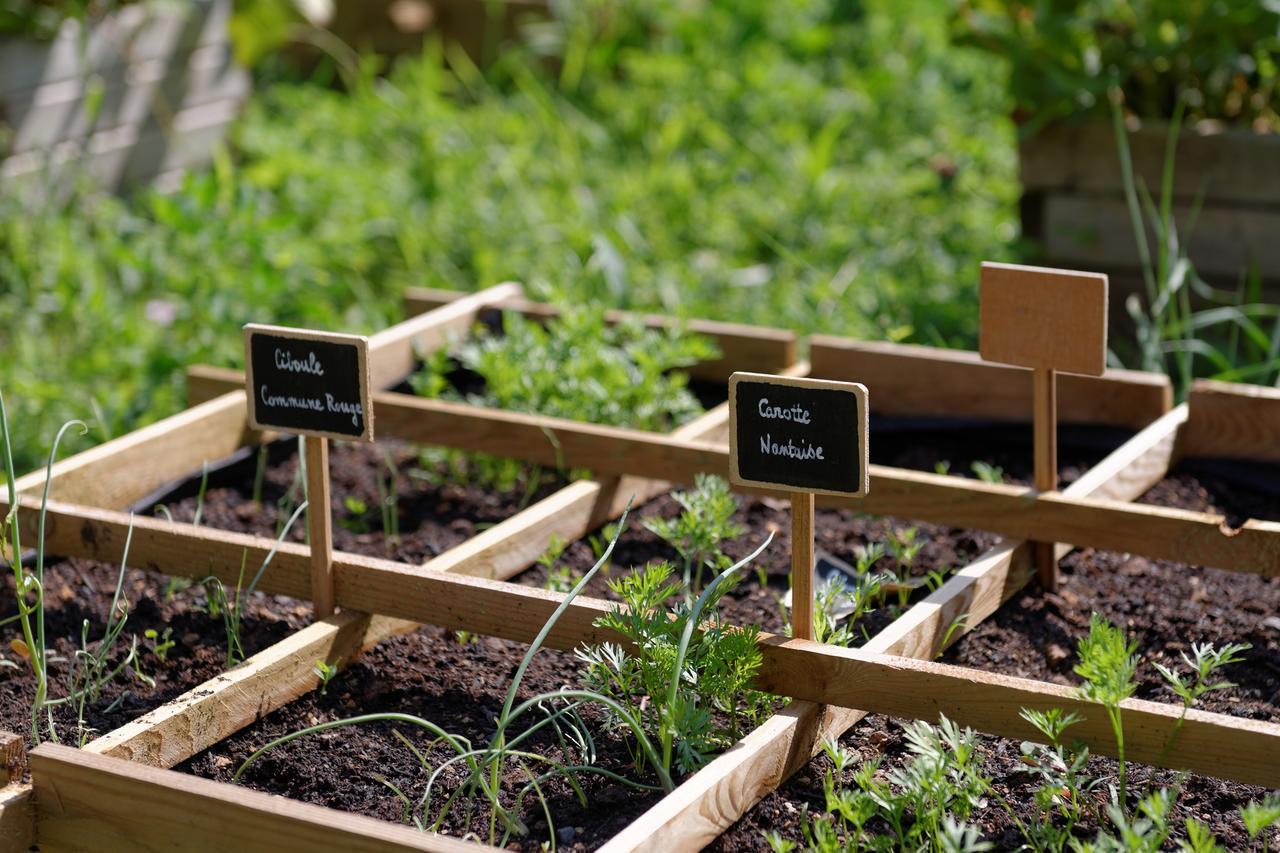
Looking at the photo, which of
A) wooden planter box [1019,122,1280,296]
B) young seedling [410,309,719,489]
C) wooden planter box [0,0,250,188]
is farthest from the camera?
wooden planter box [0,0,250,188]

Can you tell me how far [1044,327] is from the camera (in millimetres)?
2469

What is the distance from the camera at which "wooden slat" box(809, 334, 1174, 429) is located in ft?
10.4

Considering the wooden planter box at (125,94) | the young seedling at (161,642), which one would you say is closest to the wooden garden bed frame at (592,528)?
the young seedling at (161,642)

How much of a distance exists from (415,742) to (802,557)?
2.05 ft

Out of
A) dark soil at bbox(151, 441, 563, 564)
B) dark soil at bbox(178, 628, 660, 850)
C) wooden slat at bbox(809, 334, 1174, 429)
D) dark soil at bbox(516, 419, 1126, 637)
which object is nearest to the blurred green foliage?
wooden slat at bbox(809, 334, 1174, 429)

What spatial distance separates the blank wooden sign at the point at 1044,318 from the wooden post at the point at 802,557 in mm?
632

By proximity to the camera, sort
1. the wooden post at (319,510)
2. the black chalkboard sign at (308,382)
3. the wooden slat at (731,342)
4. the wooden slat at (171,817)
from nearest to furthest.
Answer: the wooden slat at (171,817) < the black chalkboard sign at (308,382) < the wooden post at (319,510) < the wooden slat at (731,342)

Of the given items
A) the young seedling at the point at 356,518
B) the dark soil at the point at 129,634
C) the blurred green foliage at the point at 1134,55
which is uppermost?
the blurred green foliage at the point at 1134,55

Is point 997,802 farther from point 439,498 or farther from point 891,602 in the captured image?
point 439,498

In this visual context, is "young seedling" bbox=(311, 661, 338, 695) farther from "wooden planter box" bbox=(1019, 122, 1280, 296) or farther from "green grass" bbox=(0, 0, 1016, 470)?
"wooden planter box" bbox=(1019, 122, 1280, 296)

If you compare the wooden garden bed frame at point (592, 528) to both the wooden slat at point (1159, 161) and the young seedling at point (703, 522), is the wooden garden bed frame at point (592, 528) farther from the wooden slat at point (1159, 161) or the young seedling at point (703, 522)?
the wooden slat at point (1159, 161)

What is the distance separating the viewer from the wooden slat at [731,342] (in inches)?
137

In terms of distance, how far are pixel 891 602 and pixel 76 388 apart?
2.34 m

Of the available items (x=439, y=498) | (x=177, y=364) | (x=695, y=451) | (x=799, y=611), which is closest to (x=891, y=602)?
(x=695, y=451)
